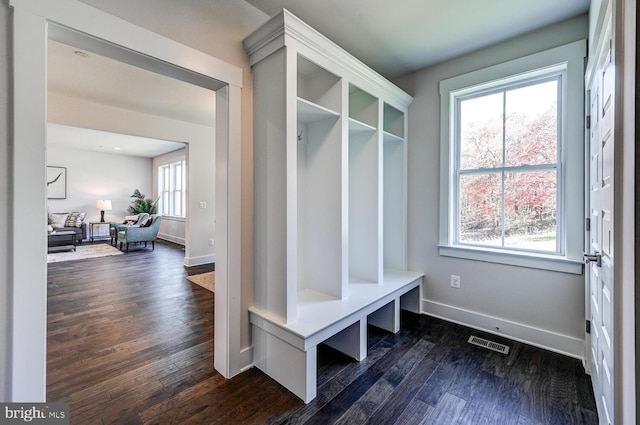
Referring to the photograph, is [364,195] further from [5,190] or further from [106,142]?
[106,142]

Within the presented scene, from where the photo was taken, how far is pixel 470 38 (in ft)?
7.91

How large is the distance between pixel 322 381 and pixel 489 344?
1.48 metres

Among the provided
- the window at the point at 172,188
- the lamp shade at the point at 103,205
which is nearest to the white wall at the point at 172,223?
the window at the point at 172,188

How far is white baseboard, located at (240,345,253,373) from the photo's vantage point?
1.99m

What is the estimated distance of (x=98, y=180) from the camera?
8117mm

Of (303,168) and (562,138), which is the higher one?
(562,138)

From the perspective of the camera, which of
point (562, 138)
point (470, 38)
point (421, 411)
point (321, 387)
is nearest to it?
point (421, 411)

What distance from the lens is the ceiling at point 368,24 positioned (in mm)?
1716

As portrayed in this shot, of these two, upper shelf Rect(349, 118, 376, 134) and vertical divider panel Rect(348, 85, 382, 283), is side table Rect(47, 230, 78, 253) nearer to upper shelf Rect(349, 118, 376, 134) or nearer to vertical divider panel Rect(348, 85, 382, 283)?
vertical divider panel Rect(348, 85, 382, 283)

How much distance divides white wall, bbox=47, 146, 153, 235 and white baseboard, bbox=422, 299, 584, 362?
9.10m

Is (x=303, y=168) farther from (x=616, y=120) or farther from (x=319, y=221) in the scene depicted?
(x=616, y=120)

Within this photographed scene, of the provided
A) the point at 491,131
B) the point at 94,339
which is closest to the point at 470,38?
the point at 491,131

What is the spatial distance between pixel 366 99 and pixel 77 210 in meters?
8.98

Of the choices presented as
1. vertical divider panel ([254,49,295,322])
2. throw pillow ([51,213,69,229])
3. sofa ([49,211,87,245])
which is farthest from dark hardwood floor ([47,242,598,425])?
throw pillow ([51,213,69,229])
